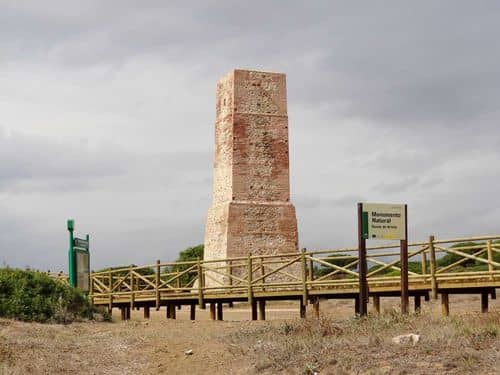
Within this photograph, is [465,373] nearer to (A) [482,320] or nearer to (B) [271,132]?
(A) [482,320]

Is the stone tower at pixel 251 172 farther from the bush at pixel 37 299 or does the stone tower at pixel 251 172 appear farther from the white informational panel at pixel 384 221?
the white informational panel at pixel 384 221

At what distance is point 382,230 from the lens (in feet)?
55.4

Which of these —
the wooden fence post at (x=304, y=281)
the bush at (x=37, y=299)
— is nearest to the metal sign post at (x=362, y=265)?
the wooden fence post at (x=304, y=281)

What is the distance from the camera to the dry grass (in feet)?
37.4

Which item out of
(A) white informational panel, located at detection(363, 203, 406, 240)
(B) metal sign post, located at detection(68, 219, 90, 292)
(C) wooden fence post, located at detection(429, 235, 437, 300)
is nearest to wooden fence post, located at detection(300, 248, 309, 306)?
(C) wooden fence post, located at detection(429, 235, 437, 300)

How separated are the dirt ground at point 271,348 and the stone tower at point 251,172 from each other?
62.2 feet

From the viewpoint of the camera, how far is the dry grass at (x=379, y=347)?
11406 millimetres

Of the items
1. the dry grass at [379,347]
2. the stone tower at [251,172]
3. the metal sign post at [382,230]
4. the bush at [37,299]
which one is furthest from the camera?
the stone tower at [251,172]

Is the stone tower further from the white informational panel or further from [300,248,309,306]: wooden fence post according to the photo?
the white informational panel

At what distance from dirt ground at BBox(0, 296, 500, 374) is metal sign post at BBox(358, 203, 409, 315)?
647 mm

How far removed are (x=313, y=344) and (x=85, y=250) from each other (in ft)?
53.1

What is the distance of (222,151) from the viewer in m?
39.4

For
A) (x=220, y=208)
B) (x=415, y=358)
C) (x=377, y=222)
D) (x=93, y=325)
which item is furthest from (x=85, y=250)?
(x=415, y=358)

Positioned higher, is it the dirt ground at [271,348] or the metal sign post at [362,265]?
the metal sign post at [362,265]
